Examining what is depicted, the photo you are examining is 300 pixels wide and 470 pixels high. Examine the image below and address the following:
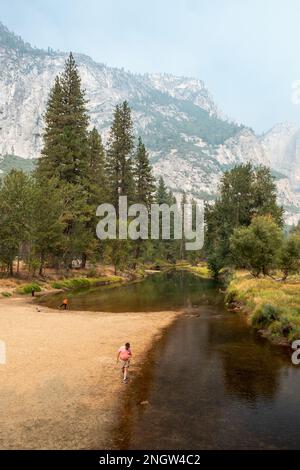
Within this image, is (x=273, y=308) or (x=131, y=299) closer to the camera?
(x=273, y=308)

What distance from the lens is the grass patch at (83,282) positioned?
55694mm

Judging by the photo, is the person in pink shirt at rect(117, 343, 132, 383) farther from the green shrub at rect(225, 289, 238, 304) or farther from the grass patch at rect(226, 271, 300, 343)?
the green shrub at rect(225, 289, 238, 304)

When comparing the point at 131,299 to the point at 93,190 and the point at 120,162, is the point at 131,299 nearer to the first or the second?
the point at 93,190

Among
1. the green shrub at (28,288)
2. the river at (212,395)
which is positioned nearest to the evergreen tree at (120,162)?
the green shrub at (28,288)

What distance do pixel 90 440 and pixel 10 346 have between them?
477 inches

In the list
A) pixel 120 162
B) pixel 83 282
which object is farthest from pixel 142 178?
pixel 83 282

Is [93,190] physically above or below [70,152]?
below

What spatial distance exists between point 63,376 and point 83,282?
43.4 metres
